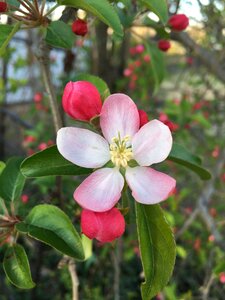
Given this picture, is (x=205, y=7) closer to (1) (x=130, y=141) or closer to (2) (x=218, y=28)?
(2) (x=218, y=28)

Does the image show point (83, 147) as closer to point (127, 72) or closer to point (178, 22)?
point (178, 22)

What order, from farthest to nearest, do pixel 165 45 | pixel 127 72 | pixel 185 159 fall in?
pixel 127 72 → pixel 165 45 → pixel 185 159

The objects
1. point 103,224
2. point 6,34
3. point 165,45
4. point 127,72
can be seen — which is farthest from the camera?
point 127,72

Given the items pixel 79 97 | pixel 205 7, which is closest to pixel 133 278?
pixel 205 7

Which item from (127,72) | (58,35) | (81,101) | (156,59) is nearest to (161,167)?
(156,59)

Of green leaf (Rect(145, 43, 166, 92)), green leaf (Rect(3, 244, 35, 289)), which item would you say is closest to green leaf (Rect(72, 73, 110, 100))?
green leaf (Rect(3, 244, 35, 289))
